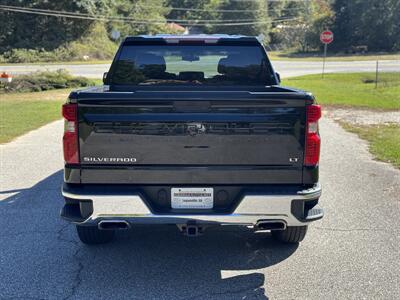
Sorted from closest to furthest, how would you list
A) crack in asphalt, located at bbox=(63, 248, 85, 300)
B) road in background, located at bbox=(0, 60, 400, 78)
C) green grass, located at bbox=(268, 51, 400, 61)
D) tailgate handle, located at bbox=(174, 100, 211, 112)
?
1. tailgate handle, located at bbox=(174, 100, 211, 112)
2. crack in asphalt, located at bbox=(63, 248, 85, 300)
3. road in background, located at bbox=(0, 60, 400, 78)
4. green grass, located at bbox=(268, 51, 400, 61)

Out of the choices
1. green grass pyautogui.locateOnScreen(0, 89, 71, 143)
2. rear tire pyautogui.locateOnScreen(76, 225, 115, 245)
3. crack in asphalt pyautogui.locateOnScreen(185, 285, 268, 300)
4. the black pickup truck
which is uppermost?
the black pickup truck

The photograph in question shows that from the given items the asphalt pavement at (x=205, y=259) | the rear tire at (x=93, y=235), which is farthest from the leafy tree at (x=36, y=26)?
the rear tire at (x=93, y=235)

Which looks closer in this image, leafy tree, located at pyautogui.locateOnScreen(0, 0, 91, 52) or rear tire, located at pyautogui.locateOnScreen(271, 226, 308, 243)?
rear tire, located at pyautogui.locateOnScreen(271, 226, 308, 243)

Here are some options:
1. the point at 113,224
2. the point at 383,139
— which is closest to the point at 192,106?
the point at 113,224

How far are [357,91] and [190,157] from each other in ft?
66.8

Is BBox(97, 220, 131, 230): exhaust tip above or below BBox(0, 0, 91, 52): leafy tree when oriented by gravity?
below

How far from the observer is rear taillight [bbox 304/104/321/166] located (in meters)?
3.85

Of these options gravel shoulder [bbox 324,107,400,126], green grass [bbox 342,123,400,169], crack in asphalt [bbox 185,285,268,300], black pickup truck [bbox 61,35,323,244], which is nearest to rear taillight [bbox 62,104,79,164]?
black pickup truck [bbox 61,35,323,244]

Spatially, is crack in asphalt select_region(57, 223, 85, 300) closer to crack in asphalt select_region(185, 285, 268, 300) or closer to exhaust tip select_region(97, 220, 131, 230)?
exhaust tip select_region(97, 220, 131, 230)

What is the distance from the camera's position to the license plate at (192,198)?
3.88 metres

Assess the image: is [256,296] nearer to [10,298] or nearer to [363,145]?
[10,298]

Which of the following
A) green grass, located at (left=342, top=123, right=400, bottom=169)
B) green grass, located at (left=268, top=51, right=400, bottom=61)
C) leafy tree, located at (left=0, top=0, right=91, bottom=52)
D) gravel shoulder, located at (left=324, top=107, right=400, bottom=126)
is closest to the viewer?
green grass, located at (left=342, top=123, right=400, bottom=169)

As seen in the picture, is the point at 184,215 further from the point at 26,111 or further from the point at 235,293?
the point at 26,111

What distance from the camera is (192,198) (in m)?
3.89
